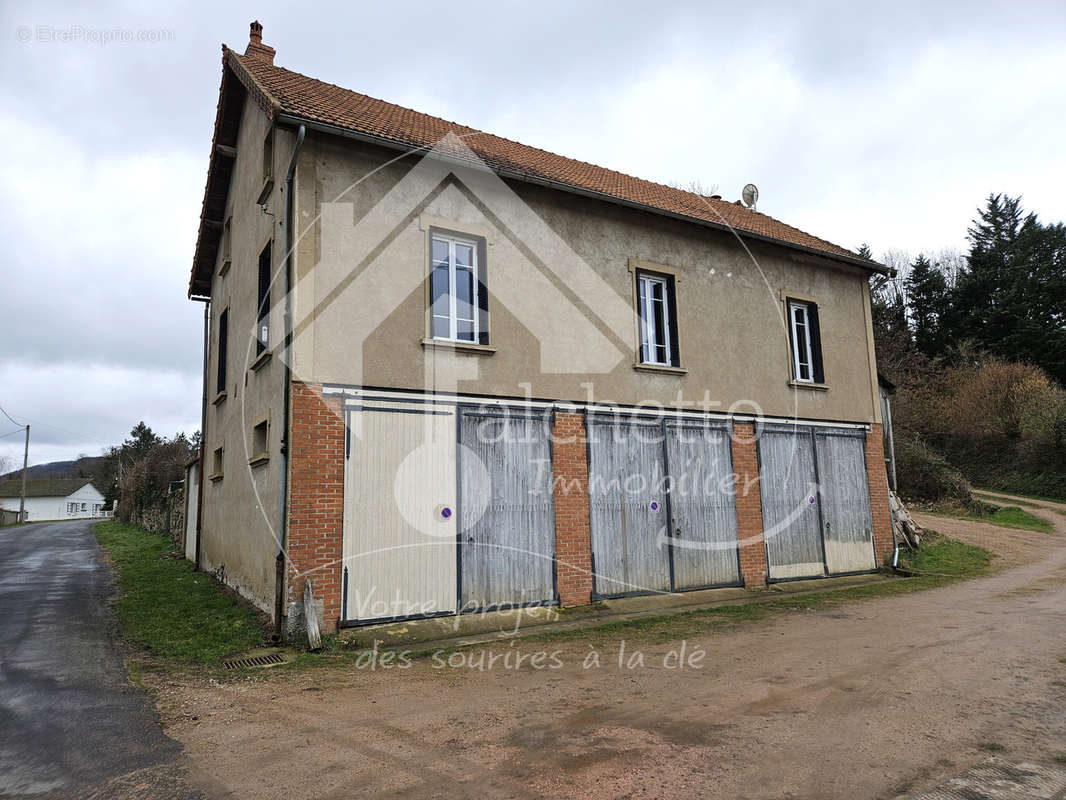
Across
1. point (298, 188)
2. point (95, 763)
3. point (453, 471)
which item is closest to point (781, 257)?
point (453, 471)

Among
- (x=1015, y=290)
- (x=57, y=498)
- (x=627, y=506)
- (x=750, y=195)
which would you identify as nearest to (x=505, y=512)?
(x=627, y=506)

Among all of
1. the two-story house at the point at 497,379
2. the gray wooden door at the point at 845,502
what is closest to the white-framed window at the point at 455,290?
the two-story house at the point at 497,379

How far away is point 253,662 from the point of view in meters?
7.14

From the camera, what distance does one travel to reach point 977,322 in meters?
36.7

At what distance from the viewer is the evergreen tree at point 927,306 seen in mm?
38125

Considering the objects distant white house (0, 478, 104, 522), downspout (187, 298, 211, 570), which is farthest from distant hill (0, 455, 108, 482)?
downspout (187, 298, 211, 570)

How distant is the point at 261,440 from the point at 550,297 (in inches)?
187

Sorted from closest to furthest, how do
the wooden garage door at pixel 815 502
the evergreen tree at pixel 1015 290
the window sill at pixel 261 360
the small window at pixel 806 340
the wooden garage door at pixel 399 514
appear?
the wooden garage door at pixel 399 514, the window sill at pixel 261 360, the wooden garage door at pixel 815 502, the small window at pixel 806 340, the evergreen tree at pixel 1015 290

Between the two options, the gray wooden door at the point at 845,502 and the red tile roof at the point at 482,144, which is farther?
the gray wooden door at the point at 845,502

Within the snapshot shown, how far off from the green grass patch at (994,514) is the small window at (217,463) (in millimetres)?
Answer: 21183

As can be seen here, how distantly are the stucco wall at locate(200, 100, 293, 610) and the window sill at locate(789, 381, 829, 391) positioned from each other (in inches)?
361

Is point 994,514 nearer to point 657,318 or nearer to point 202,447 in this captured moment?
point 657,318

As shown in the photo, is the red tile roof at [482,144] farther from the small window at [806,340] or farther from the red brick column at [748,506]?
the red brick column at [748,506]

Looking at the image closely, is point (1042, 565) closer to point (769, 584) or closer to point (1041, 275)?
point (769, 584)
